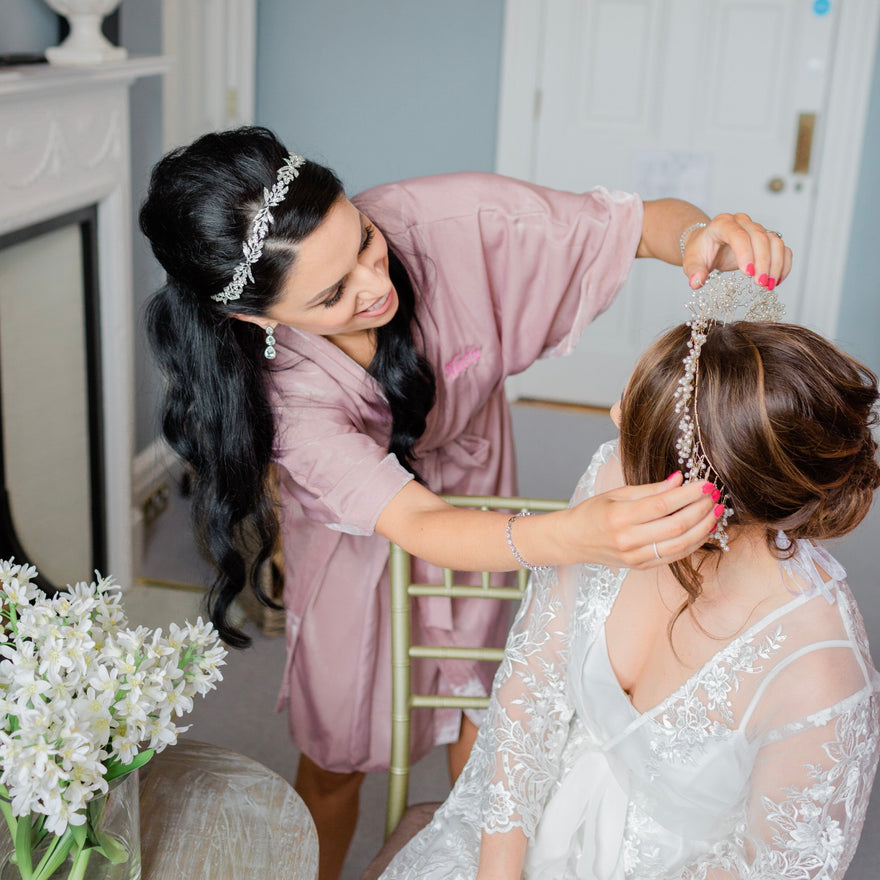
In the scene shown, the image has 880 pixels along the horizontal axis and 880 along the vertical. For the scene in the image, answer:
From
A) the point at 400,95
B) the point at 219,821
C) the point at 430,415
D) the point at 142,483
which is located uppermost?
the point at 400,95

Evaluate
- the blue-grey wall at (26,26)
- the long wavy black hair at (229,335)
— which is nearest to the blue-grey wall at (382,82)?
the blue-grey wall at (26,26)

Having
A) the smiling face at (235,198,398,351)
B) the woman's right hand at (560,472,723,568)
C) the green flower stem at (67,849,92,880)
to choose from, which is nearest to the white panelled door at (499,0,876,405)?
the smiling face at (235,198,398,351)

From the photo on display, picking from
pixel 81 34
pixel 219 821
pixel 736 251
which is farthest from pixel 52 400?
pixel 736 251

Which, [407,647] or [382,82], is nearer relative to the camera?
[407,647]

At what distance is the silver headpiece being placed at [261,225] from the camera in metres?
1.21

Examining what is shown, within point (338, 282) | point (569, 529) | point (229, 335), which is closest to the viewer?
point (569, 529)

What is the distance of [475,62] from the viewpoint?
3861mm

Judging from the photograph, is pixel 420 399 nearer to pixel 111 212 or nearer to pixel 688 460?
pixel 688 460

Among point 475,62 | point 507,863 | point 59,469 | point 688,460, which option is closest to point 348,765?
point 507,863

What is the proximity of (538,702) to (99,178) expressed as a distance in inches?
67.9

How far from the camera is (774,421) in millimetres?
969

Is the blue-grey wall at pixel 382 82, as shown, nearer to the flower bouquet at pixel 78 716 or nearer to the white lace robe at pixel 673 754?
the white lace robe at pixel 673 754

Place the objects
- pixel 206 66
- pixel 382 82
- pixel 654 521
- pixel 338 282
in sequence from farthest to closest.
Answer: pixel 382 82, pixel 206 66, pixel 338 282, pixel 654 521

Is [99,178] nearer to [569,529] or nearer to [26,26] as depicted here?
[26,26]
